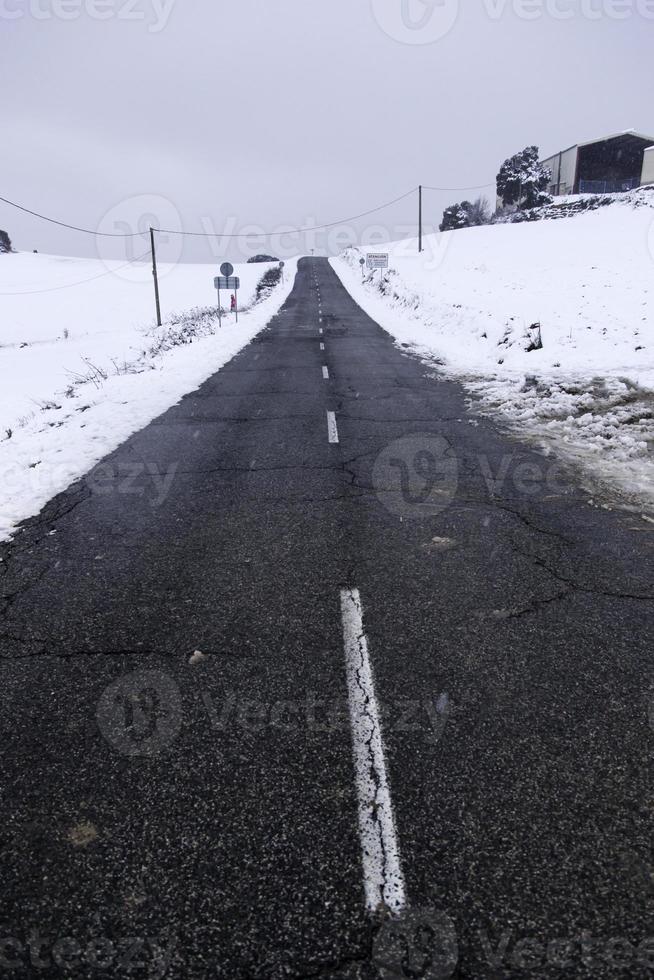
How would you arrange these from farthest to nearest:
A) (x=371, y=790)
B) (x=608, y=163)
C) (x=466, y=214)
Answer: (x=466, y=214), (x=608, y=163), (x=371, y=790)

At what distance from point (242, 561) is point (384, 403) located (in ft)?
22.9

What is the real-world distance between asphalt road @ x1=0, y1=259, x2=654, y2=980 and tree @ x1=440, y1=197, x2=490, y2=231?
271 ft

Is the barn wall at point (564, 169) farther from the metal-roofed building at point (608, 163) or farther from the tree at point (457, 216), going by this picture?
the tree at point (457, 216)

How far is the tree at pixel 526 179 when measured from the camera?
6303 cm

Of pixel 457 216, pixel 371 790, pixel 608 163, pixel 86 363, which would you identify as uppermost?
pixel 608 163

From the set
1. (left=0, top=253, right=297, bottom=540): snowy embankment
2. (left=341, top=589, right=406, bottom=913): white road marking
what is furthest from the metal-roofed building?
(left=341, top=589, right=406, bottom=913): white road marking

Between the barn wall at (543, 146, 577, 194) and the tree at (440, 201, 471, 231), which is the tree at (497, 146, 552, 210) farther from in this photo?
the tree at (440, 201, 471, 231)

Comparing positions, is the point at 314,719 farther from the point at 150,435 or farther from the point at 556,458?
the point at 150,435

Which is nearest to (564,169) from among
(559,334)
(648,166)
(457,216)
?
(648,166)

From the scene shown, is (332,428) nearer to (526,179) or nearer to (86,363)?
(86,363)

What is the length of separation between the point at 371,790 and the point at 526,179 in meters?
73.1

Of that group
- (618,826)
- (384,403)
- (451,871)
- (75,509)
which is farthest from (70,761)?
(384,403)

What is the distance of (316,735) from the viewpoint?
123 inches

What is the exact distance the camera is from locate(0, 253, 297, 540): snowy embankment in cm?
813
